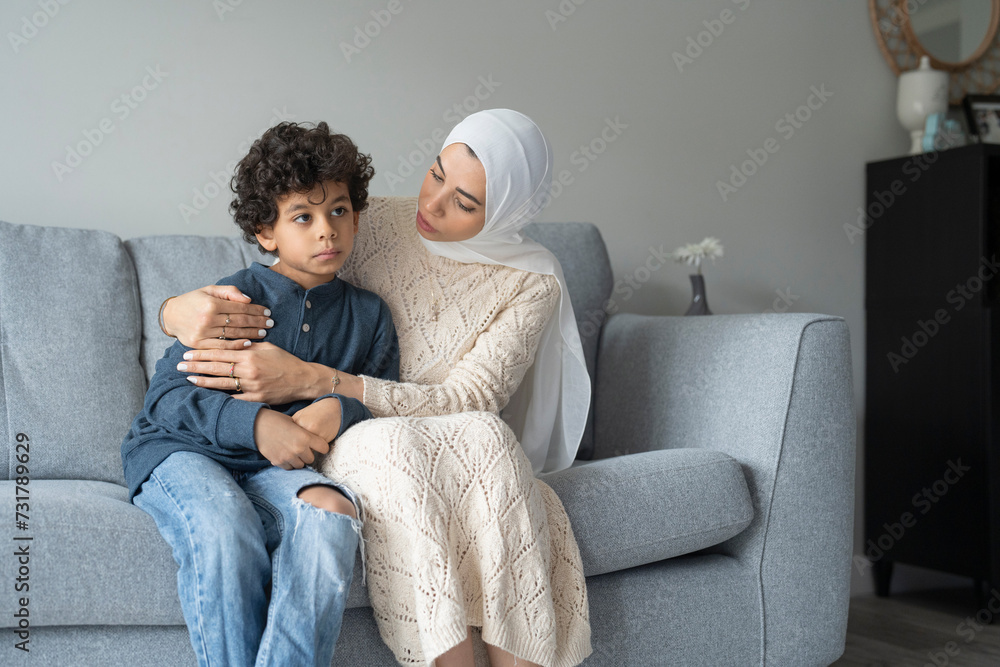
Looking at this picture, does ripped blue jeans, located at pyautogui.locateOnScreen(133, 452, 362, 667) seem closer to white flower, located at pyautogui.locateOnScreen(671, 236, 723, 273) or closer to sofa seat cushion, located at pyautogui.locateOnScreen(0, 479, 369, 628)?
sofa seat cushion, located at pyautogui.locateOnScreen(0, 479, 369, 628)

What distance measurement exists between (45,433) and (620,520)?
105 centimetres

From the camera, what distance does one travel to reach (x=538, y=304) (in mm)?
1542

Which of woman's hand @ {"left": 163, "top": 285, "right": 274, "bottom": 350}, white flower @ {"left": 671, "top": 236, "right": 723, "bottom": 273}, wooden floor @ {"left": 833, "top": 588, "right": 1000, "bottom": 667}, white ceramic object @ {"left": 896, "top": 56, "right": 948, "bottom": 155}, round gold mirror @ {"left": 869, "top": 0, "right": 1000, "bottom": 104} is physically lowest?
wooden floor @ {"left": 833, "top": 588, "right": 1000, "bottom": 667}

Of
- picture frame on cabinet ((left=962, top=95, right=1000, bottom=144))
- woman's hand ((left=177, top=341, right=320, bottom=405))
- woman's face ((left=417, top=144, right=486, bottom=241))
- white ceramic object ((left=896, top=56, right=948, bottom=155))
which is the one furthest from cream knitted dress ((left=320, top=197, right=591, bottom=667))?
picture frame on cabinet ((left=962, top=95, right=1000, bottom=144))

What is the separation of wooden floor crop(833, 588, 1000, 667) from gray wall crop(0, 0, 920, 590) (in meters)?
0.21

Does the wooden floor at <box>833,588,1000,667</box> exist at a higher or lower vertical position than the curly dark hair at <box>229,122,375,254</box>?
lower

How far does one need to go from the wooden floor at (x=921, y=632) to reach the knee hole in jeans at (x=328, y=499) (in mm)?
1444

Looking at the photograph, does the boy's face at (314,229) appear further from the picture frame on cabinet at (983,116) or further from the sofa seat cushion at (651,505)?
the picture frame on cabinet at (983,116)

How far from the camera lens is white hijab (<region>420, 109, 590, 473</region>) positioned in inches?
58.5

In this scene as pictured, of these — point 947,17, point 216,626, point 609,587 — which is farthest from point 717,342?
point 947,17

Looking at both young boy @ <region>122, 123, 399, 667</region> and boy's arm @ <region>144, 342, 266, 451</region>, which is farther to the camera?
boy's arm @ <region>144, 342, 266, 451</region>

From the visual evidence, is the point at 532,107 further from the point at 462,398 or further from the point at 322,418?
the point at 322,418

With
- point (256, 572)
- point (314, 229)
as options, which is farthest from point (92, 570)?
point (314, 229)

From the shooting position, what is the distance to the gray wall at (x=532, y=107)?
6.23 feet
